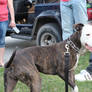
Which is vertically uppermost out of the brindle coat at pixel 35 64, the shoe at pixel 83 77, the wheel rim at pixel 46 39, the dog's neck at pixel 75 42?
the dog's neck at pixel 75 42

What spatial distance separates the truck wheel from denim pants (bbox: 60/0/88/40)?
58.4 inches

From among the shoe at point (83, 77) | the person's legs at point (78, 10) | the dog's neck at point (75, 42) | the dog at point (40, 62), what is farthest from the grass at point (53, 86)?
the person's legs at point (78, 10)

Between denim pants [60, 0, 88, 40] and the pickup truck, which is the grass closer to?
denim pants [60, 0, 88, 40]

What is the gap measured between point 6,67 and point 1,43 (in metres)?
2.11

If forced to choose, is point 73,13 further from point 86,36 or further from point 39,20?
point 39,20

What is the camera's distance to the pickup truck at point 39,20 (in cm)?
680

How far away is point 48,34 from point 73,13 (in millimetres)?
2021

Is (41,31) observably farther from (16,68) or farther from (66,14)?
(16,68)

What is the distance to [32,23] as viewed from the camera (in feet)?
25.2

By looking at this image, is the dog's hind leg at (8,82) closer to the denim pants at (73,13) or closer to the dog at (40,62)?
the dog at (40,62)

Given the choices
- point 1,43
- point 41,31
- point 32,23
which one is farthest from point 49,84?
point 32,23

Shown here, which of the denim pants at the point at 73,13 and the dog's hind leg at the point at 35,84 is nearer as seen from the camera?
the dog's hind leg at the point at 35,84

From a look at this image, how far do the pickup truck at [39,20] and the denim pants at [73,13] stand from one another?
1.46 meters

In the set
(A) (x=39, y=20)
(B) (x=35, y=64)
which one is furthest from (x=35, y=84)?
(A) (x=39, y=20)
